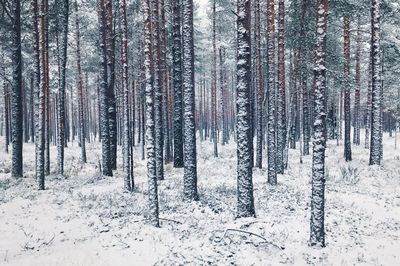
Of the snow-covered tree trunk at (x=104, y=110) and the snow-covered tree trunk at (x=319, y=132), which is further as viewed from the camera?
the snow-covered tree trunk at (x=104, y=110)

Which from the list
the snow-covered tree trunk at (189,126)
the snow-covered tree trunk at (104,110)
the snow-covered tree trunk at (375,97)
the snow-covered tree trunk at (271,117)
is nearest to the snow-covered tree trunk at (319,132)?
the snow-covered tree trunk at (189,126)

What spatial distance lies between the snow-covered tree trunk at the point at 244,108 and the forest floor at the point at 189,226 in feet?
1.95

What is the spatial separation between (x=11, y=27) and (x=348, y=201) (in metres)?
16.6

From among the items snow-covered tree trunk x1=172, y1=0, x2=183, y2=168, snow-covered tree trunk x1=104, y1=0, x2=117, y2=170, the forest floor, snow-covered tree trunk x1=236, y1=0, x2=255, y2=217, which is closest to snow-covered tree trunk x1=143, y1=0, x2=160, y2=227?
the forest floor

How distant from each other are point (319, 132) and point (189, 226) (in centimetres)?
411

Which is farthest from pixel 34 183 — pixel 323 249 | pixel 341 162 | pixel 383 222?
pixel 341 162

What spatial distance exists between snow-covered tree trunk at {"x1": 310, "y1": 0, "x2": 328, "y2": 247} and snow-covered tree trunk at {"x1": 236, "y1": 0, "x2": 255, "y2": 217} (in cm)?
177

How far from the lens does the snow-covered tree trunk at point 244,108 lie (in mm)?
10117

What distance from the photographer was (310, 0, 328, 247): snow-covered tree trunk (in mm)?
9094

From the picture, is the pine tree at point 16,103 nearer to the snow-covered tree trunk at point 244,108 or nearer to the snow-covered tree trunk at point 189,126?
the snow-covered tree trunk at point 189,126

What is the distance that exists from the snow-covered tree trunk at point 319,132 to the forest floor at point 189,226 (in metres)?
0.57

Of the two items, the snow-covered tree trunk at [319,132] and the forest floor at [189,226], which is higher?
the snow-covered tree trunk at [319,132]

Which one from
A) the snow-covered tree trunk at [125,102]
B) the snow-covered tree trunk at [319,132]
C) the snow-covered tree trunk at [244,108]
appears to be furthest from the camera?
the snow-covered tree trunk at [125,102]

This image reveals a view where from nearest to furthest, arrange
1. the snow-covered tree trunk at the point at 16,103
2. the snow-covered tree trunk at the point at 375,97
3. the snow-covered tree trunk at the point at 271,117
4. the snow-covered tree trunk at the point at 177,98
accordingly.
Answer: the snow-covered tree trunk at the point at 271,117
the snow-covered tree trunk at the point at 177,98
the snow-covered tree trunk at the point at 16,103
the snow-covered tree trunk at the point at 375,97
